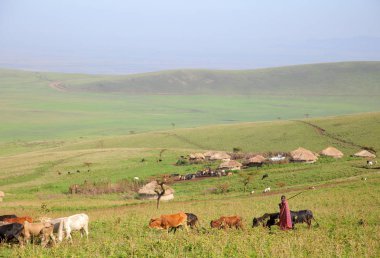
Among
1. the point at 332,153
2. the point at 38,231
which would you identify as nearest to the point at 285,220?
the point at 38,231

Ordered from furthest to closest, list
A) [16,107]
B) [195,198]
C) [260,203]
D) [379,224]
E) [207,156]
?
1. [16,107]
2. [207,156]
3. [195,198]
4. [260,203]
5. [379,224]

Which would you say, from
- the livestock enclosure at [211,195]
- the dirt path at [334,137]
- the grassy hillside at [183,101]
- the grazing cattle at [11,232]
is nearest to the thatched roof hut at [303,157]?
the livestock enclosure at [211,195]

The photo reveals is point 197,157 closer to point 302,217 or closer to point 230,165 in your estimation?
point 230,165

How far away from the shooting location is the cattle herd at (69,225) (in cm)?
1727

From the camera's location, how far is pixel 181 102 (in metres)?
168

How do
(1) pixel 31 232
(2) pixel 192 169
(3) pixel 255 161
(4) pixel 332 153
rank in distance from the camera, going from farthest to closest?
1. (4) pixel 332 153
2. (2) pixel 192 169
3. (3) pixel 255 161
4. (1) pixel 31 232

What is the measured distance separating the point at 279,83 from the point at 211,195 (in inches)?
6116

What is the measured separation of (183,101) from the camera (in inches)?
6698

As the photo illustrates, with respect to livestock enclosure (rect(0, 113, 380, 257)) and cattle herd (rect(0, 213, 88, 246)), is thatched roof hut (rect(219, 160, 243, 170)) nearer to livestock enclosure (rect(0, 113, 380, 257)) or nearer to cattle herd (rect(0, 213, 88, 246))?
livestock enclosure (rect(0, 113, 380, 257))

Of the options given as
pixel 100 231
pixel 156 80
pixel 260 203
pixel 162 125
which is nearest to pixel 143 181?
pixel 260 203

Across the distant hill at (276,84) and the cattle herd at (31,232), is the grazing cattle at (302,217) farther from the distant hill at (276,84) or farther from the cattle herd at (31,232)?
the distant hill at (276,84)

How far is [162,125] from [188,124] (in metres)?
6.39

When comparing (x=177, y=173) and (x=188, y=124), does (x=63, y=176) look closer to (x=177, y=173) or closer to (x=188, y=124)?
(x=177, y=173)

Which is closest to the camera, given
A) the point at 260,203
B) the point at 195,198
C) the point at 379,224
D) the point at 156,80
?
the point at 379,224
